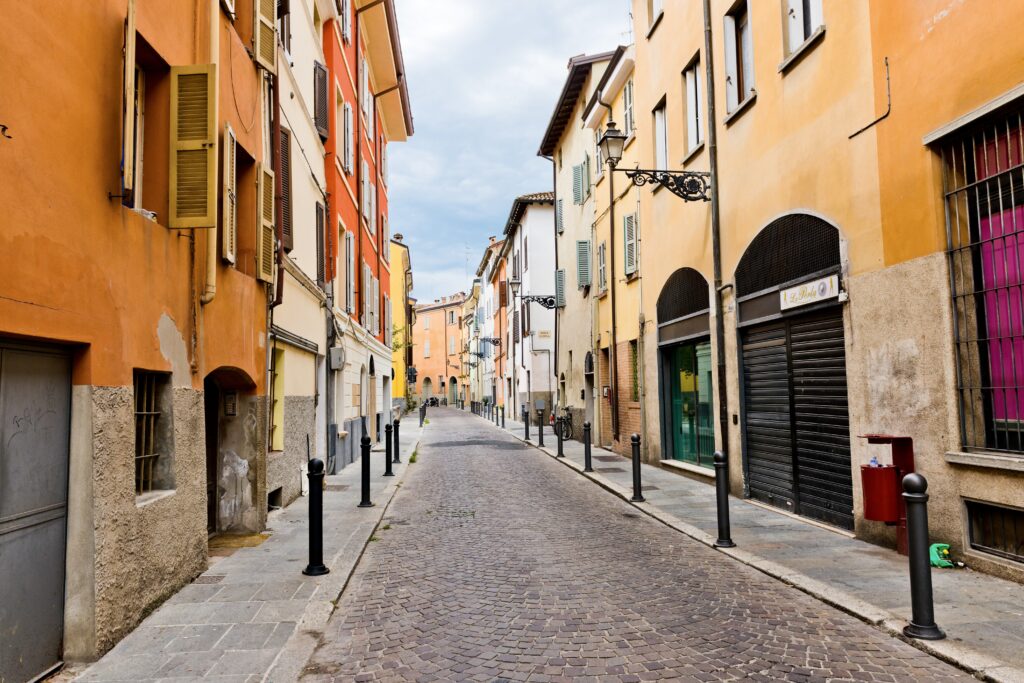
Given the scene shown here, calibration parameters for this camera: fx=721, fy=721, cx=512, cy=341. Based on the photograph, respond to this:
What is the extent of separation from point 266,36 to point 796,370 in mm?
7643

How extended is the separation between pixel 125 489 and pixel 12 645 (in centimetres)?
124

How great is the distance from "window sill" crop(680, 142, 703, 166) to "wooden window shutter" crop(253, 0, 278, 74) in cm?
698

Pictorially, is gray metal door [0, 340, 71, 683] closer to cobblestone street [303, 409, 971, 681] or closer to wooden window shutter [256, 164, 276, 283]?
cobblestone street [303, 409, 971, 681]

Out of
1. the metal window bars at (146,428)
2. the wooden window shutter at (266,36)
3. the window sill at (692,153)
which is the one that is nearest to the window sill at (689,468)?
the window sill at (692,153)

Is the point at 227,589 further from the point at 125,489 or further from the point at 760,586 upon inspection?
the point at 760,586

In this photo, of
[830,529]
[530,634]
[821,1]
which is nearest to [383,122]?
[821,1]

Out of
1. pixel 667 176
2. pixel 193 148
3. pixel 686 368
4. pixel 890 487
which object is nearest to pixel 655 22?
pixel 667 176

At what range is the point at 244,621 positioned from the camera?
511cm

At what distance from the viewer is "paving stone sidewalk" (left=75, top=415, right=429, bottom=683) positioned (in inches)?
166

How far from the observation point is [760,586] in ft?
19.7

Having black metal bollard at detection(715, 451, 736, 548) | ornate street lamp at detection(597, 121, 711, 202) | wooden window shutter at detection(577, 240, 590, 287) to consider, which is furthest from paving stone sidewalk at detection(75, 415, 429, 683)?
wooden window shutter at detection(577, 240, 590, 287)

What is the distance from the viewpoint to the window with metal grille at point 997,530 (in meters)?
5.70

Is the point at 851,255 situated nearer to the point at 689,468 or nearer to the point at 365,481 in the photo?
the point at 689,468

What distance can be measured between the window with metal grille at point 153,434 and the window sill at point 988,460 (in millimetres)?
6516
